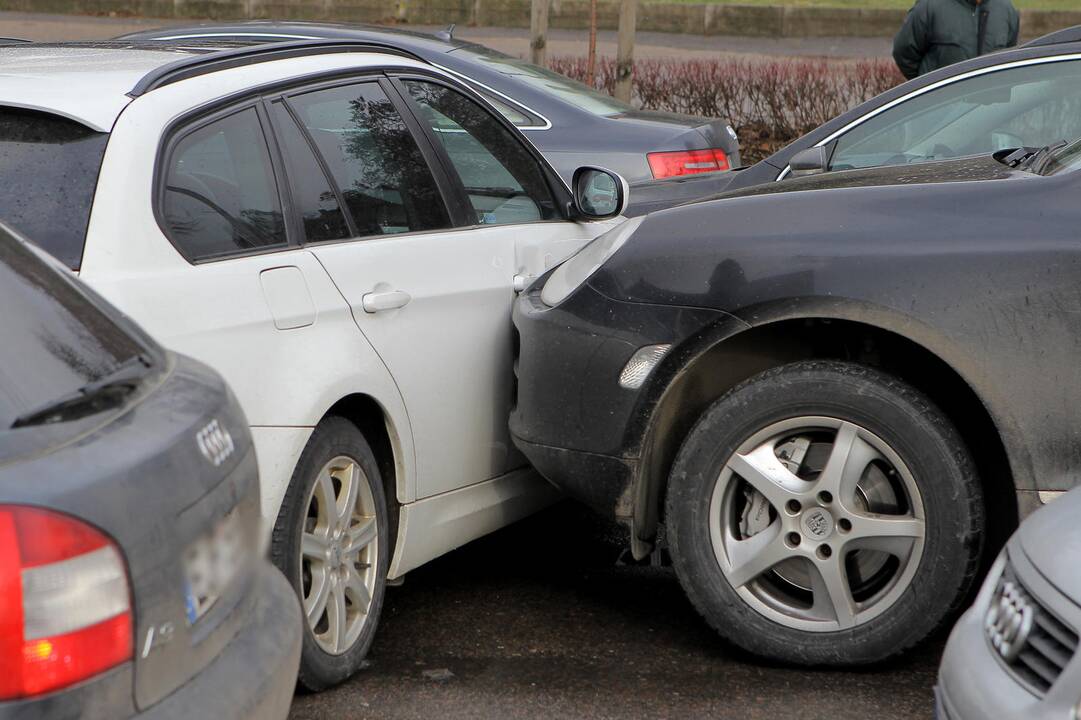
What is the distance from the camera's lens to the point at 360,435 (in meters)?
3.74

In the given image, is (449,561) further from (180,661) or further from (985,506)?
(180,661)

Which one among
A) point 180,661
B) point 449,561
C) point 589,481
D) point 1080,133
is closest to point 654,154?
point 1080,133

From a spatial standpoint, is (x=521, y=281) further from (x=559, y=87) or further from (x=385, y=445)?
(x=559, y=87)

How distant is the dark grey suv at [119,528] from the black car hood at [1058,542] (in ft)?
4.65

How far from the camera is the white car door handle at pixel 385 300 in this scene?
3779mm

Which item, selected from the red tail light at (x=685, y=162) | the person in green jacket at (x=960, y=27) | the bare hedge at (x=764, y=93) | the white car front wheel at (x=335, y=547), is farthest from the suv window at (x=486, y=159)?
the bare hedge at (x=764, y=93)

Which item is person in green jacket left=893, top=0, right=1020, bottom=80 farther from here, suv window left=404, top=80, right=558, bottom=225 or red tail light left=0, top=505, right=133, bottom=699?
red tail light left=0, top=505, right=133, bottom=699

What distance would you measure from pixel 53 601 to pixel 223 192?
5.71ft

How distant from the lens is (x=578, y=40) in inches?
967

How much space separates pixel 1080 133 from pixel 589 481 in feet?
10.8

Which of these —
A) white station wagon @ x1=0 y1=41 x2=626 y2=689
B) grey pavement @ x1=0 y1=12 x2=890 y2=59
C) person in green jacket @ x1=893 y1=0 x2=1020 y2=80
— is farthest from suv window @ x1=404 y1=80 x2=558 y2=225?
grey pavement @ x1=0 y1=12 x2=890 y2=59

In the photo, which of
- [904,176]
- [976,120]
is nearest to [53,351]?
[904,176]

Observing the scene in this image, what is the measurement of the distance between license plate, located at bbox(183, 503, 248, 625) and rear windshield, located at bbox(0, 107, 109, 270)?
2.87 feet

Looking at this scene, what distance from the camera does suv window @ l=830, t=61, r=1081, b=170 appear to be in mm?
6102
